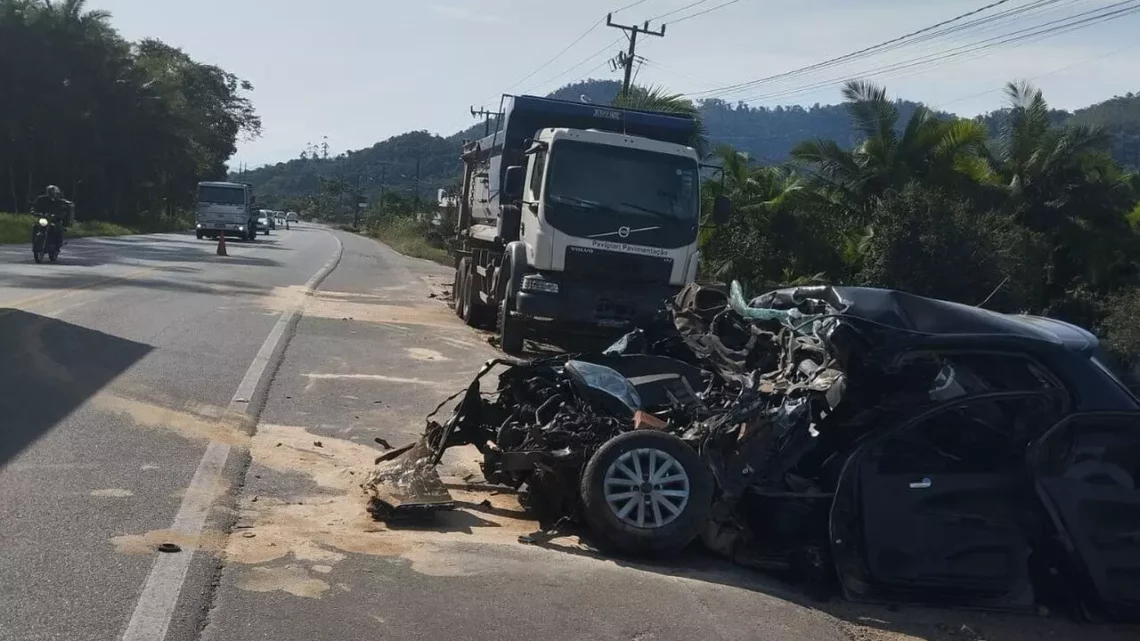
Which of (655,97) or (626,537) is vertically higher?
(655,97)

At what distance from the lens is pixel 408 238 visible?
75.6 meters

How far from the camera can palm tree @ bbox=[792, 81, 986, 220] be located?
28.6m

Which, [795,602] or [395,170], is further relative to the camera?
[395,170]

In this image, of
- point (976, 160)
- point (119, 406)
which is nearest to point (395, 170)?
point (976, 160)

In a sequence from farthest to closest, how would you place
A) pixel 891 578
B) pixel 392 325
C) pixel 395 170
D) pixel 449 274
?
pixel 395 170 → pixel 449 274 → pixel 392 325 → pixel 891 578

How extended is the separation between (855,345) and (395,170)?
194 metres

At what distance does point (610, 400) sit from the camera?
→ 7.12 meters

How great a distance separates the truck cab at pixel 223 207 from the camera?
174ft

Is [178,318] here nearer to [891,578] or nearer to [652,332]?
[652,332]

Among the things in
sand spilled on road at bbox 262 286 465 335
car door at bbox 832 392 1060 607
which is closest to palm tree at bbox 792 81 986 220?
sand spilled on road at bbox 262 286 465 335

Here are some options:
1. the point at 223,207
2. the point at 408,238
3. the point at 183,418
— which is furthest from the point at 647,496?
the point at 408,238

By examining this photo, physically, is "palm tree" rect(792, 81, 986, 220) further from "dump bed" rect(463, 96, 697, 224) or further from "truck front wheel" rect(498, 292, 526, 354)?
"truck front wheel" rect(498, 292, 526, 354)

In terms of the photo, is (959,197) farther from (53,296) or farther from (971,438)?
(971,438)

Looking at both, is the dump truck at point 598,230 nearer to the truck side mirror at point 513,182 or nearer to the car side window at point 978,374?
the truck side mirror at point 513,182
